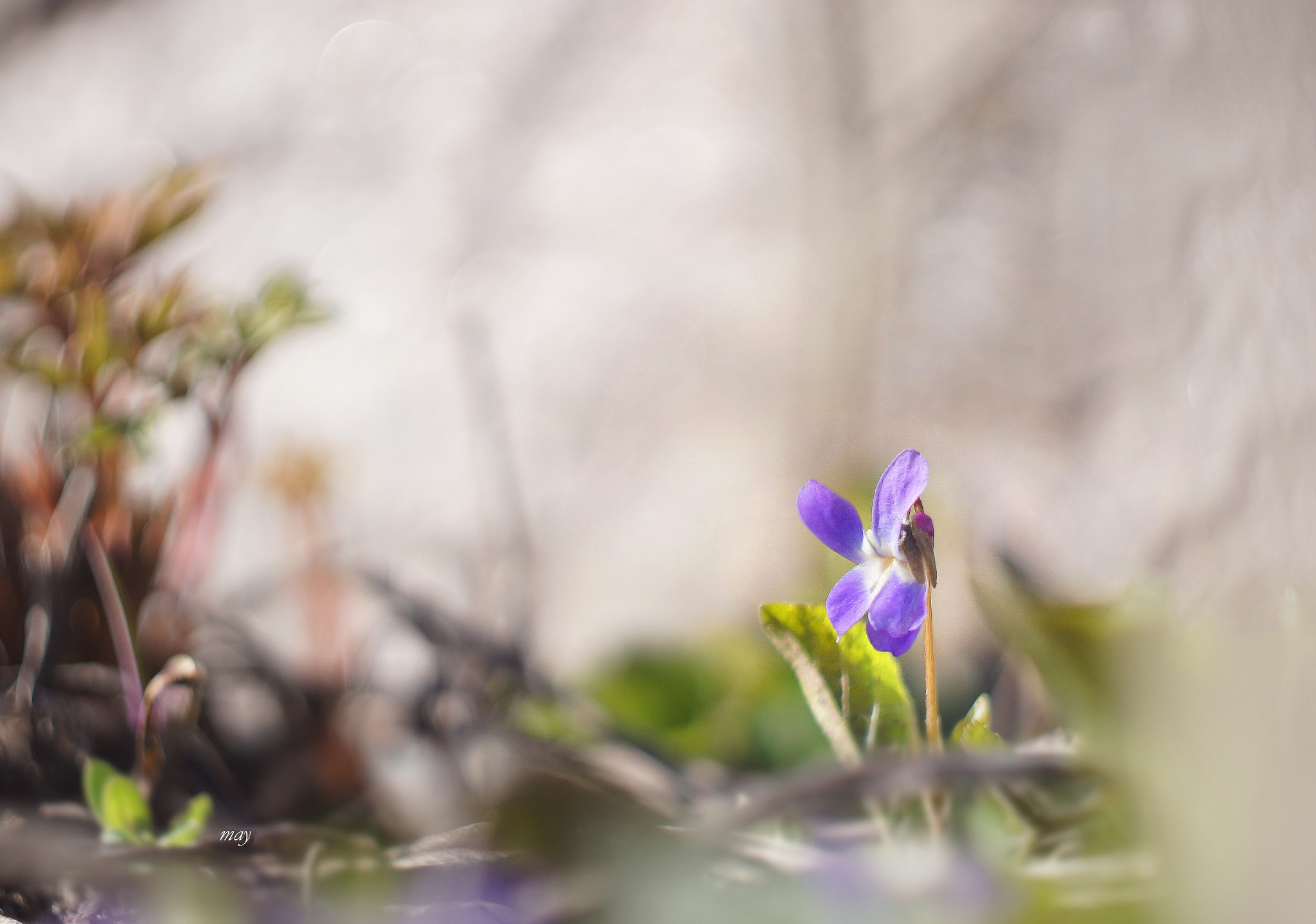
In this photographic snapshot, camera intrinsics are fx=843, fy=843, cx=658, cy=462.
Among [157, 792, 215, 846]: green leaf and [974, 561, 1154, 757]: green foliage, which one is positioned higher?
[974, 561, 1154, 757]: green foliage

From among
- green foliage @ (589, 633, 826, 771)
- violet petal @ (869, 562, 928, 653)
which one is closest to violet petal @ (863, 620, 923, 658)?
violet petal @ (869, 562, 928, 653)

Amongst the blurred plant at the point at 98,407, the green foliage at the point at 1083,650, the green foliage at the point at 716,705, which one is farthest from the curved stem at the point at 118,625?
the green foliage at the point at 1083,650

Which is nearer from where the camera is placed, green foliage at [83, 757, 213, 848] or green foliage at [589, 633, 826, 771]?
green foliage at [83, 757, 213, 848]

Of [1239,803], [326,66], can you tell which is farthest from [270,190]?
[1239,803]

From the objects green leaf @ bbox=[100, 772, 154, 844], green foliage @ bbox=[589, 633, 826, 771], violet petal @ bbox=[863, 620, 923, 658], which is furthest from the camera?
green foliage @ bbox=[589, 633, 826, 771]

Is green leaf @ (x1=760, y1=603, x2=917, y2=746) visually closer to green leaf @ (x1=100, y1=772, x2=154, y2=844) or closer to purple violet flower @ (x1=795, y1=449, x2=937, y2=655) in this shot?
purple violet flower @ (x1=795, y1=449, x2=937, y2=655)

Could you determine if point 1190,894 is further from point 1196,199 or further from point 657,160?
point 657,160
